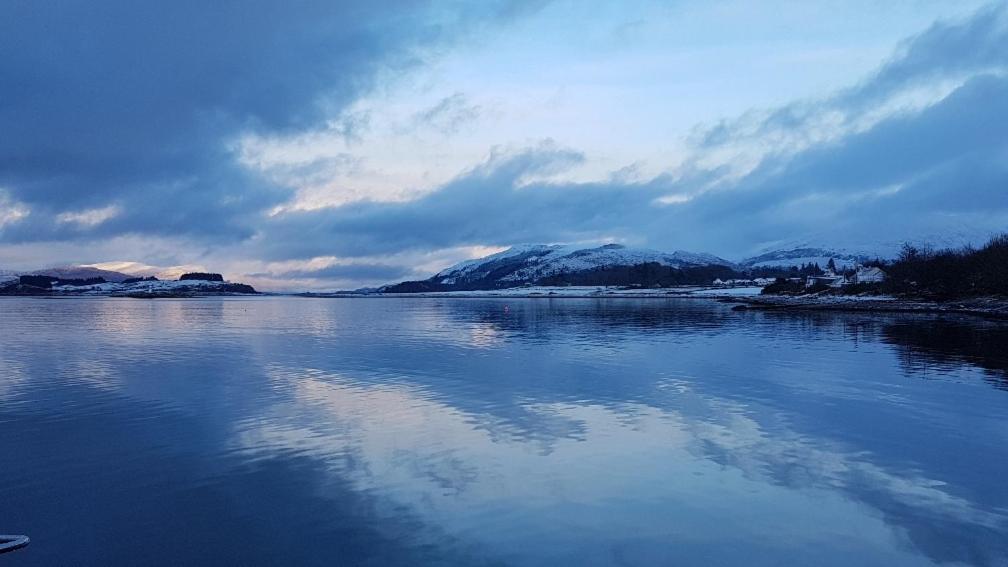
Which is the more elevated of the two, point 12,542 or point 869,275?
point 869,275

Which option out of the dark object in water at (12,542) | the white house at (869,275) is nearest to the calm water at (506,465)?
the dark object in water at (12,542)

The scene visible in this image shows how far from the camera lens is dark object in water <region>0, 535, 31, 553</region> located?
10968 millimetres

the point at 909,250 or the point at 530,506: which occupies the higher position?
the point at 909,250

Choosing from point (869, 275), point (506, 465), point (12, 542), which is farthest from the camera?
point (869, 275)

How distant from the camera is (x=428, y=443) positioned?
59.2 feet

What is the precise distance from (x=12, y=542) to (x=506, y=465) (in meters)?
10.1

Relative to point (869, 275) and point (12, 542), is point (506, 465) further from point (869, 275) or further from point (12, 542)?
point (869, 275)

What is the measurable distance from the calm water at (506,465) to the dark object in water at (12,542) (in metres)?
0.19

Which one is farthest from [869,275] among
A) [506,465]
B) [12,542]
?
[12,542]

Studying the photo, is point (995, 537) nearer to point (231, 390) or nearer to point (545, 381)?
point (545, 381)

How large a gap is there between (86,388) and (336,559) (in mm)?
22437

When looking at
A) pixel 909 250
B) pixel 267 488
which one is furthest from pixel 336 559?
pixel 909 250

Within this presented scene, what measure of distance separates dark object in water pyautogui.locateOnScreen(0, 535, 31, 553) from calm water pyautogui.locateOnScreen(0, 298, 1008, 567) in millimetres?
191

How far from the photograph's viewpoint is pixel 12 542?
1109cm
